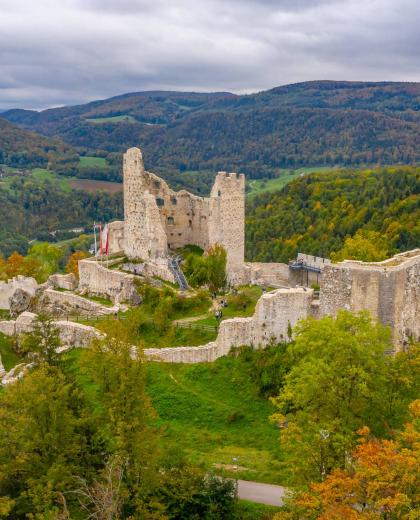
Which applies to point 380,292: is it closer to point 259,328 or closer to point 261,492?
point 259,328

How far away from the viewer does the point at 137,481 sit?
24.8m

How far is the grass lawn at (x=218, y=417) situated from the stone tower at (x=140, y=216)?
15454 mm

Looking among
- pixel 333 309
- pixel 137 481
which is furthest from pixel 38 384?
pixel 333 309

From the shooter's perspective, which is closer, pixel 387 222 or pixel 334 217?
pixel 387 222

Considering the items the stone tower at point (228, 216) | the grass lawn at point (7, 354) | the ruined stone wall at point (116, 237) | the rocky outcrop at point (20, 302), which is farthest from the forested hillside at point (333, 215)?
the grass lawn at point (7, 354)

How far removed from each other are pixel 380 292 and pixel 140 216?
1003 inches

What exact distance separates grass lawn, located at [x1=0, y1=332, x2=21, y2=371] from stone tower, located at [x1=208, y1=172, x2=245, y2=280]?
18.9 m

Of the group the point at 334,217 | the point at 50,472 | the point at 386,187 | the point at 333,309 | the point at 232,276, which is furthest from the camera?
the point at 386,187

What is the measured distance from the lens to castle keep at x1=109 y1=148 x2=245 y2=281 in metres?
51.8

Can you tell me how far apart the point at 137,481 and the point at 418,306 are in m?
18.2

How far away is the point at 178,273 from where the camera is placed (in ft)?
162

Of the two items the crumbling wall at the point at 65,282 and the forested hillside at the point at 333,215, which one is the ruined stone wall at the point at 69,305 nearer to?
the crumbling wall at the point at 65,282

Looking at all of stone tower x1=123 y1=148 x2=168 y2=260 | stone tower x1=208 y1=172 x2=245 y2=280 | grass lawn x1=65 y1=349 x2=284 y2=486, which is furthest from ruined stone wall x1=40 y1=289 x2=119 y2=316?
stone tower x1=208 y1=172 x2=245 y2=280

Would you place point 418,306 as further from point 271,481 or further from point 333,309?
point 271,481
